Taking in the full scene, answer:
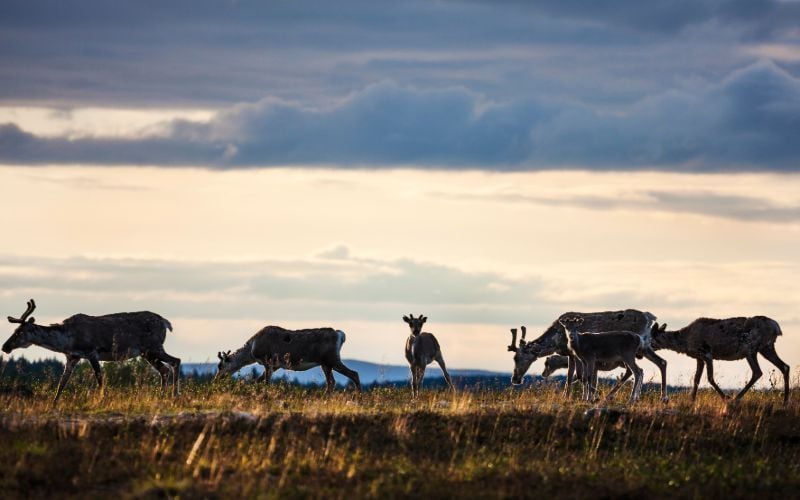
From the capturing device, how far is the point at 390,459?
24500mm

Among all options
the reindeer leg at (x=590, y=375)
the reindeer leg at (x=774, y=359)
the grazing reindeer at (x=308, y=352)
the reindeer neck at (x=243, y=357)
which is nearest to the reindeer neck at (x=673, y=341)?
the reindeer leg at (x=774, y=359)

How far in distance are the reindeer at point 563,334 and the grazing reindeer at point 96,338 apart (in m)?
9.83

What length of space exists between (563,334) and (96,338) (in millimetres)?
12755

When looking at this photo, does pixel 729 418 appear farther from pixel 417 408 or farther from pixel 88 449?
pixel 88 449

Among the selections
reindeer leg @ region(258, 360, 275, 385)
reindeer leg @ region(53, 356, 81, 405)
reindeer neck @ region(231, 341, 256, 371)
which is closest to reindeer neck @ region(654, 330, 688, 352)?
reindeer leg @ region(258, 360, 275, 385)

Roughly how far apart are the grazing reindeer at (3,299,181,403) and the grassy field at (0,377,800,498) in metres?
3.32

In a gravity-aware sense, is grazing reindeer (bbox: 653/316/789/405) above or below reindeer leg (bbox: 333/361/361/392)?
above

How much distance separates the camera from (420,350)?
38.4 metres

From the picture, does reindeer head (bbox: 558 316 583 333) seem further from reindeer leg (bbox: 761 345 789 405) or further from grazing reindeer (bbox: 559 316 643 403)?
reindeer leg (bbox: 761 345 789 405)

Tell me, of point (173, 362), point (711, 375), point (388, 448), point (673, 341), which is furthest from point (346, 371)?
point (388, 448)

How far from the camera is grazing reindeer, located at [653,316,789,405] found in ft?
113

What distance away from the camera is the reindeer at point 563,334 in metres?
37.6

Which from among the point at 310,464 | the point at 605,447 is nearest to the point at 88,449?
the point at 310,464

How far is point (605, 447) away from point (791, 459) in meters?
3.50
